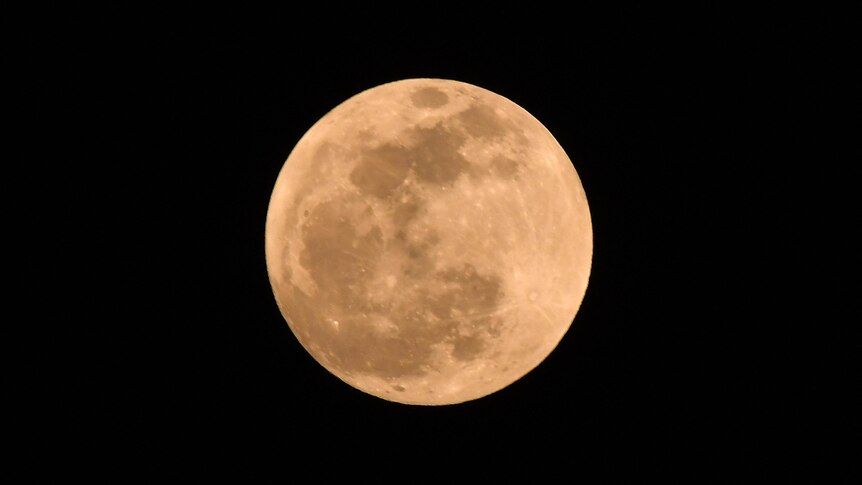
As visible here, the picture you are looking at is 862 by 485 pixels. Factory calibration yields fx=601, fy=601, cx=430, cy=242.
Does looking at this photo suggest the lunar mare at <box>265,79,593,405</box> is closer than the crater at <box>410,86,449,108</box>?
Yes

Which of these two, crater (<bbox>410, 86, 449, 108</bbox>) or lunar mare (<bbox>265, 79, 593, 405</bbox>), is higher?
crater (<bbox>410, 86, 449, 108</bbox>)

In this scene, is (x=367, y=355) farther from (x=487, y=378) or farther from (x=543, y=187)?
(x=543, y=187)

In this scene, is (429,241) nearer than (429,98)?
Yes

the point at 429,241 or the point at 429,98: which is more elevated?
the point at 429,98

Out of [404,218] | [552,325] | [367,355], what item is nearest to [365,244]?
[404,218]
